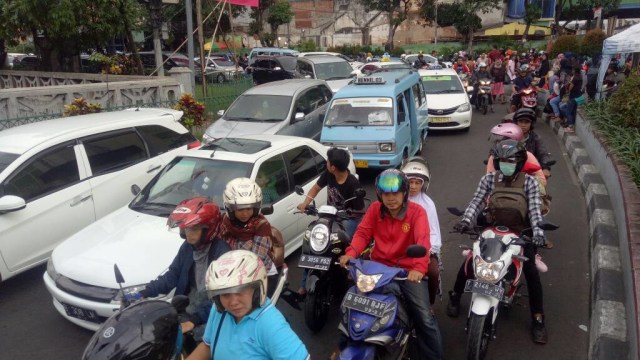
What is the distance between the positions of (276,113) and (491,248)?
7459 millimetres

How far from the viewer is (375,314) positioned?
11.4ft

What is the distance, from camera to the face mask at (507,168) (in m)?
4.86

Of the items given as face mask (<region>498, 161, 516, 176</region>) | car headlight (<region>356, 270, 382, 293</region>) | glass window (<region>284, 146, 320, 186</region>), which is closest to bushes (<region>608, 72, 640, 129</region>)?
face mask (<region>498, 161, 516, 176</region>)

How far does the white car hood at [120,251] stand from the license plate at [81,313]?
0.25 meters

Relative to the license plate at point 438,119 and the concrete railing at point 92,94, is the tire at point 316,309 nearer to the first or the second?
the concrete railing at point 92,94

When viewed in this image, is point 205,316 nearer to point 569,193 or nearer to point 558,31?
point 569,193

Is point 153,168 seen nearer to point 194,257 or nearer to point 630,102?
point 194,257

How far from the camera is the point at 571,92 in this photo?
12.9 meters

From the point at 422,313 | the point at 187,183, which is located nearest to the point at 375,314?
the point at 422,313

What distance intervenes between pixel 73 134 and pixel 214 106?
8.31 meters

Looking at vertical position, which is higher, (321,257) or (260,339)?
(260,339)

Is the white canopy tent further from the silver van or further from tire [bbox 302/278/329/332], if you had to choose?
tire [bbox 302/278/329/332]

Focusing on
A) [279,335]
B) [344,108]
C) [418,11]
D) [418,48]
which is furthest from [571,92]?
[418,11]

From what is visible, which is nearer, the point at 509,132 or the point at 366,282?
the point at 366,282
